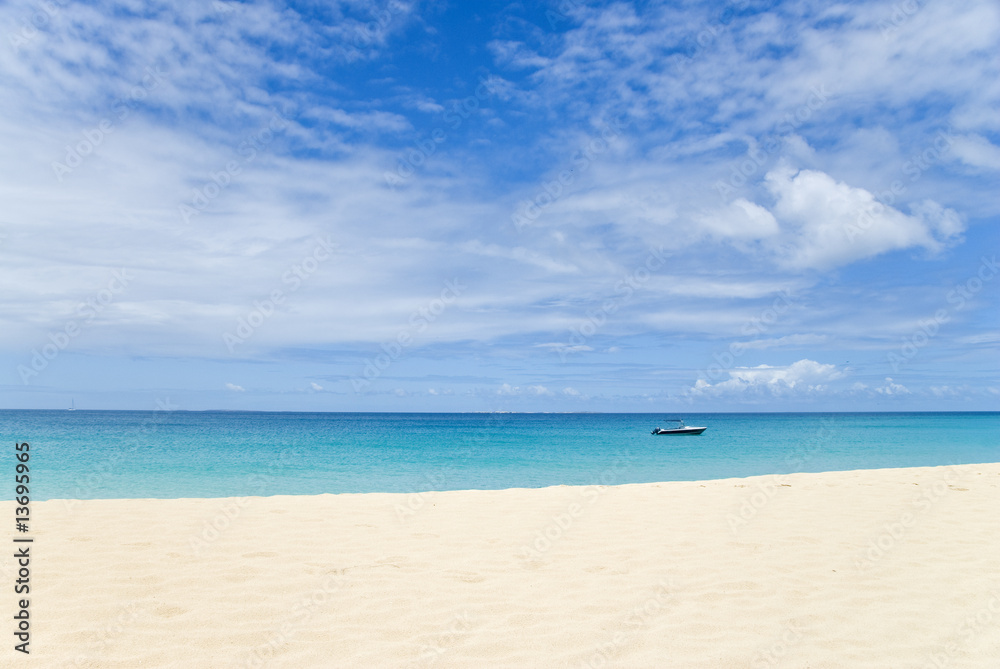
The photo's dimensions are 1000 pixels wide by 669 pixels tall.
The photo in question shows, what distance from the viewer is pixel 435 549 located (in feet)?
24.8

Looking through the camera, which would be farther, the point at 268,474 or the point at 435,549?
the point at 268,474

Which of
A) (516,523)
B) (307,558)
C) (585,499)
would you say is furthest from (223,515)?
(585,499)

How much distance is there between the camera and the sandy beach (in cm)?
459

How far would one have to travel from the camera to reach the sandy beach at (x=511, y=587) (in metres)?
4.59

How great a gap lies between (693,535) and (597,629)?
3917mm

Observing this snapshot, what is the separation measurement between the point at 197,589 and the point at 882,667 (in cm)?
611

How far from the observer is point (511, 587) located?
606 centimetres

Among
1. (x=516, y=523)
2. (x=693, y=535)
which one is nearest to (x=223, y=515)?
(x=516, y=523)

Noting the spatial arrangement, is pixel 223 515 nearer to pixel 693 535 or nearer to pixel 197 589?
pixel 197 589

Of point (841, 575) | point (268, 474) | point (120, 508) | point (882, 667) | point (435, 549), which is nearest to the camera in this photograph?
point (882, 667)

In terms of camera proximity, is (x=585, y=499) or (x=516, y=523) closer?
(x=516, y=523)

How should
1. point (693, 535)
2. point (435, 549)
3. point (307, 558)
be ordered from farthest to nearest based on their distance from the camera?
point (693, 535), point (435, 549), point (307, 558)

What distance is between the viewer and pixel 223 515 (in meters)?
9.74

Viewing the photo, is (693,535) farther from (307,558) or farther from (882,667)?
(307,558)
